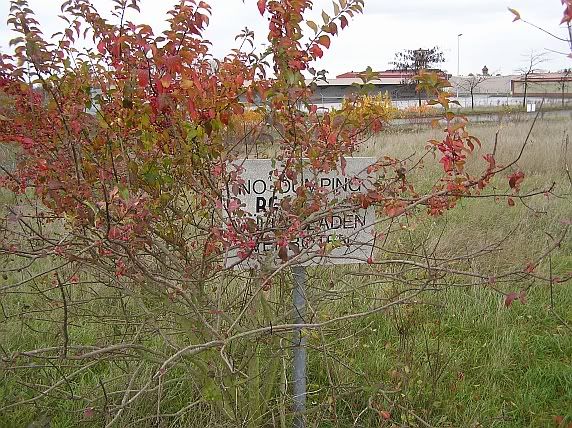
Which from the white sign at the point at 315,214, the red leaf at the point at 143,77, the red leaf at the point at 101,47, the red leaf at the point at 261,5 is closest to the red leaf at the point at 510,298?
the white sign at the point at 315,214

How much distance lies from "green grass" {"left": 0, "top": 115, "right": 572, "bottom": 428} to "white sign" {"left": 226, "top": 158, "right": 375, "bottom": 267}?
0.21 m

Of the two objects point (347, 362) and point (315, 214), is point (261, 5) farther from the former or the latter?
point (347, 362)

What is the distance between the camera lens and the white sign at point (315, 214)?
90.2 inches

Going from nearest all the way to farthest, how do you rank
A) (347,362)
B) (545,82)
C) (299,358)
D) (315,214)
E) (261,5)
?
1. (261,5)
2. (315,214)
3. (299,358)
4. (347,362)
5. (545,82)

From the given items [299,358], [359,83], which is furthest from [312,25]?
[299,358]

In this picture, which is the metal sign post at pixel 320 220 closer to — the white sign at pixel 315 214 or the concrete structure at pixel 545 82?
the white sign at pixel 315 214

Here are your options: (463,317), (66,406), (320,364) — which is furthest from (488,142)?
(66,406)

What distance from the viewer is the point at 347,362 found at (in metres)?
3.34

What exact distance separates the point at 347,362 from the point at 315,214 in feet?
4.62

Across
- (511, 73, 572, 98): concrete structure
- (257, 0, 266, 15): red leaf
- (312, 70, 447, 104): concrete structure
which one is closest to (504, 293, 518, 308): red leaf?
(312, 70, 447, 104): concrete structure

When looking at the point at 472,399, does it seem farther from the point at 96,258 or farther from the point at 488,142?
the point at 488,142

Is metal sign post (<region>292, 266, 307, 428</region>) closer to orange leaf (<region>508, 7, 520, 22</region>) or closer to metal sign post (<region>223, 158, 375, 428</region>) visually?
metal sign post (<region>223, 158, 375, 428</region>)

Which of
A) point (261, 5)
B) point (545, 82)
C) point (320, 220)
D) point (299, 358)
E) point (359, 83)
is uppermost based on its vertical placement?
point (261, 5)

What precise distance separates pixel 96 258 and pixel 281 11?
1074 millimetres
